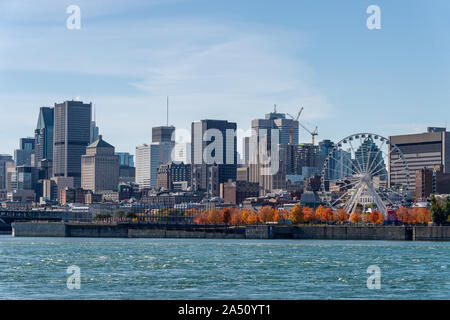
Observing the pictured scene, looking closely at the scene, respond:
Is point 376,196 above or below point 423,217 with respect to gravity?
above

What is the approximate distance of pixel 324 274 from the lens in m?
63.7

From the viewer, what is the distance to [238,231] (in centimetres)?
17325

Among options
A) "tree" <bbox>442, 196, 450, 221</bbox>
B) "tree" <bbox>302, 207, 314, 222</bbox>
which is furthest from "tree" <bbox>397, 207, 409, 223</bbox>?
"tree" <bbox>302, 207, 314, 222</bbox>

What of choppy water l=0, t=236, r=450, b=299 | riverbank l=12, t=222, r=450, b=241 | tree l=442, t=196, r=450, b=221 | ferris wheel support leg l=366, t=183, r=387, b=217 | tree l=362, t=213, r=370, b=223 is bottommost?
riverbank l=12, t=222, r=450, b=241

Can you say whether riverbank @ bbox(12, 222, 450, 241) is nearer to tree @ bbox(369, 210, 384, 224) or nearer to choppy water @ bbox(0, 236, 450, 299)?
tree @ bbox(369, 210, 384, 224)

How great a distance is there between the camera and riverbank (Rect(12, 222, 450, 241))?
153 meters

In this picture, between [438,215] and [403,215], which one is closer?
[438,215]

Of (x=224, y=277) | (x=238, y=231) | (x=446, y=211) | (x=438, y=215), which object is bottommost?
(x=238, y=231)

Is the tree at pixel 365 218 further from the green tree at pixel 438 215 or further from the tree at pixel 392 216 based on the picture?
the green tree at pixel 438 215

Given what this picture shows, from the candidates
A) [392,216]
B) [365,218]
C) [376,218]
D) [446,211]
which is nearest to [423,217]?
[376,218]

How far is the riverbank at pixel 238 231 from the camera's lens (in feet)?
501

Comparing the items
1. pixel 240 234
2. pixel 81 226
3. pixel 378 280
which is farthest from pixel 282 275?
pixel 81 226

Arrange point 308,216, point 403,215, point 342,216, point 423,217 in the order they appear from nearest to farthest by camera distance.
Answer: point 423,217 < point 342,216 < point 403,215 < point 308,216

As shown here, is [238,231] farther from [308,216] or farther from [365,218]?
[365,218]
